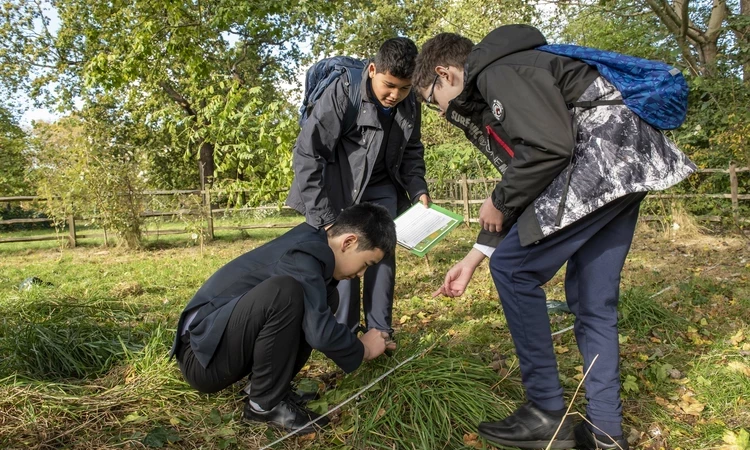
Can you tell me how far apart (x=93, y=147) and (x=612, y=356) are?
1027cm

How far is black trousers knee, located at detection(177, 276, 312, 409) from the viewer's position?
225cm

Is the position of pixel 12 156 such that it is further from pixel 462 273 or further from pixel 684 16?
pixel 462 273

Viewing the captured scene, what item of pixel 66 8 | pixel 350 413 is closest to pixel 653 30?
pixel 350 413

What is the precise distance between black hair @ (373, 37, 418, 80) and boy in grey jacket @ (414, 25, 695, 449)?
729 millimetres

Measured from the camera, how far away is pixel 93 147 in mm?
10109

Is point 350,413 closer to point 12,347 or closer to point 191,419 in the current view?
point 191,419

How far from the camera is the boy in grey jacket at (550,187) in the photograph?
6.19 ft

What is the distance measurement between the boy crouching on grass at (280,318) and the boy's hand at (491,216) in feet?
1.70

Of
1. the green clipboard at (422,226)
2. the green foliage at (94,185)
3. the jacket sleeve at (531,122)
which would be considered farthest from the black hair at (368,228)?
the green foliage at (94,185)

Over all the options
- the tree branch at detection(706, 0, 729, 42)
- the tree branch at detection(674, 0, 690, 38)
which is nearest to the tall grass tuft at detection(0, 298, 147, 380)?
the tree branch at detection(674, 0, 690, 38)

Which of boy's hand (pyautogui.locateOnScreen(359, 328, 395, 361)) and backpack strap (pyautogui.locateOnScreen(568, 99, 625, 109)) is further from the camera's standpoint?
boy's hand (pyautogui.locateOnScreen(359, 328, 395, 361))

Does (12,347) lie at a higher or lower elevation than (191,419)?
higher

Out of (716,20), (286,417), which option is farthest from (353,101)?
(716,20)

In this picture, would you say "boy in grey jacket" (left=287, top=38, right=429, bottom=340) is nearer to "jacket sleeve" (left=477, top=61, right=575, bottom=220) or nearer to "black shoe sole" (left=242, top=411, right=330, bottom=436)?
"black shoe sole" (left=242, top=411, right=330, bottom=436)
